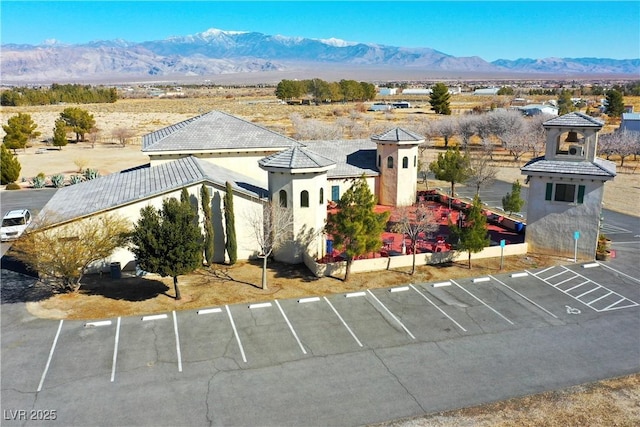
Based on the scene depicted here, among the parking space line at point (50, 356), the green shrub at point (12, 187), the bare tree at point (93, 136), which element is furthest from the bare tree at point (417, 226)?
the bare tree at point (93, 136)

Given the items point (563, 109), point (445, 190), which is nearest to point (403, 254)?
point (445, 190)

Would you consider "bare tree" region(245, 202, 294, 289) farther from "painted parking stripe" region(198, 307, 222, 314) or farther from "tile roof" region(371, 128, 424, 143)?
"tile roof" region(371, 128, 424, 143)

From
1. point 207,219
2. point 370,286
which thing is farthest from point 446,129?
point 207,219

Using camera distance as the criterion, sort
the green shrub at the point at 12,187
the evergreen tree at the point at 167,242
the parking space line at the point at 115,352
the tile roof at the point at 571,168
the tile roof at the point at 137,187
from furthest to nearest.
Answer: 1. the green shrub at the point at 12,187
2. the tile roof at the point at 571,168
3. the tile roof at the point at 137,187
4. the evergreen tree at the point at 167,242
5. the parking space line at the point at 115,352

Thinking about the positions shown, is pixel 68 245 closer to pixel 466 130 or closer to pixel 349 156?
pixel 349 156

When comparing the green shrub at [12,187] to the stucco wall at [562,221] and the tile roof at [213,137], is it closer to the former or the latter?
the tile roof at [213,137]

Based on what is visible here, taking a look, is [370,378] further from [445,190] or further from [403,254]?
[445,190]
